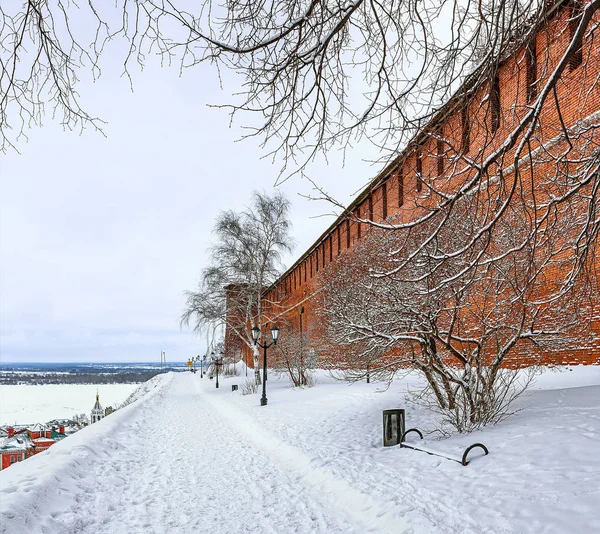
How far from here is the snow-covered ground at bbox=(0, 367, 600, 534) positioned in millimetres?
4504

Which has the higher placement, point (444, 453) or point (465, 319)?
point (465, 319)

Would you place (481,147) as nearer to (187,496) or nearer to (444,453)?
(444,453)

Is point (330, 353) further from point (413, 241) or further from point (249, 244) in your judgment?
point (413, 241)

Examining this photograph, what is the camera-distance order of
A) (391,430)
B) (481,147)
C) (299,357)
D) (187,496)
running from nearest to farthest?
(481,147)
(187,496)
(391,430)
(299,357)

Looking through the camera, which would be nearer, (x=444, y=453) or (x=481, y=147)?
(x=481, y=147)

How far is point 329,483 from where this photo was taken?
6.20 m

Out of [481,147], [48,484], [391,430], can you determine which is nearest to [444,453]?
[391,430]

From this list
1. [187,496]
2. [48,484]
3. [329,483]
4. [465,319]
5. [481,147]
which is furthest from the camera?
[465,319]

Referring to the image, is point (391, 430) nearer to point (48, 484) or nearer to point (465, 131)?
point (48, 484)

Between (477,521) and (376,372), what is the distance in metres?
5.48

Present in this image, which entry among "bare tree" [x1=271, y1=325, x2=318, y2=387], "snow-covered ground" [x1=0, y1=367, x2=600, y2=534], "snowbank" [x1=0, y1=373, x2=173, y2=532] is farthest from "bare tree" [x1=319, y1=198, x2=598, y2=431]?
"bare tree" [x1=271, y1=325, x2=318, y2=387]

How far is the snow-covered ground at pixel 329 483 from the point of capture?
4504 mm

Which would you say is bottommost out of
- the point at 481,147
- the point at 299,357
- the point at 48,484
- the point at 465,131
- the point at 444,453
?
the point at 48,484

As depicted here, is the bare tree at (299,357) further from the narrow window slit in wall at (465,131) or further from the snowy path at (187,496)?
the narrow window slit in wall at (465,131)
